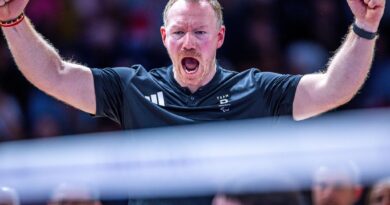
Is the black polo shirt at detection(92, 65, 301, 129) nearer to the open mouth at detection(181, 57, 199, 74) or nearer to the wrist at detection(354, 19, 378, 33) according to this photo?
the open mouth at detection(181, 57, 199, 74)

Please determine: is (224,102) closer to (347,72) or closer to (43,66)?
(347,72)

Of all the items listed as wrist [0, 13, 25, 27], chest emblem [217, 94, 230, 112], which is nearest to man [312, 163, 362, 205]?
chest emblem [217, 94, 230, 112]

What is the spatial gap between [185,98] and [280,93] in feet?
1.59

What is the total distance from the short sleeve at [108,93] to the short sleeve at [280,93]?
0.73 metres

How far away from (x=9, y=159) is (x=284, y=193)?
273 cm

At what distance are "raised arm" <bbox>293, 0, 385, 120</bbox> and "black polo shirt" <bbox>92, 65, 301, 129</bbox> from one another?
8cm

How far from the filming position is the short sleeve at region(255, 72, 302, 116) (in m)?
4.95

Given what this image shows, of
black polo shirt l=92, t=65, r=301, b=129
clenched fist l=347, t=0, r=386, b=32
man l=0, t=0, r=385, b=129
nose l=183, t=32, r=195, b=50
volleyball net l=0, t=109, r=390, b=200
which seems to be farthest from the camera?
nose l=183, t=32, r=195, b=50

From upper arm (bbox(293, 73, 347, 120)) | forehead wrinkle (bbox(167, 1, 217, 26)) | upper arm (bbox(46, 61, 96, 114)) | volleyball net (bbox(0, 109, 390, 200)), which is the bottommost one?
volleyball net (bbox(0, 109, 390, 200))

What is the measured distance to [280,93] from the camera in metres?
4.95

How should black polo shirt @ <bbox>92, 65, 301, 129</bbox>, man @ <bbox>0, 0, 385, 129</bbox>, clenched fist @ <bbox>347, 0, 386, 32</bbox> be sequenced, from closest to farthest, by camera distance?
clenched fist @ <bbox>347, 0, 386, 32</bbox>, man @ <bbox>0, 0, 385, 129</bbox>, black polo shirt @ <bbox>92, 65, 301, 129</bbox>

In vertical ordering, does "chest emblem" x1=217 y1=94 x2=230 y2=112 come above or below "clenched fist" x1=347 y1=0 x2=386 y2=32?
below

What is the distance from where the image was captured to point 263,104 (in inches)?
196

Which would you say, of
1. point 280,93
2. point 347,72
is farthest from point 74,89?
point 347,72
